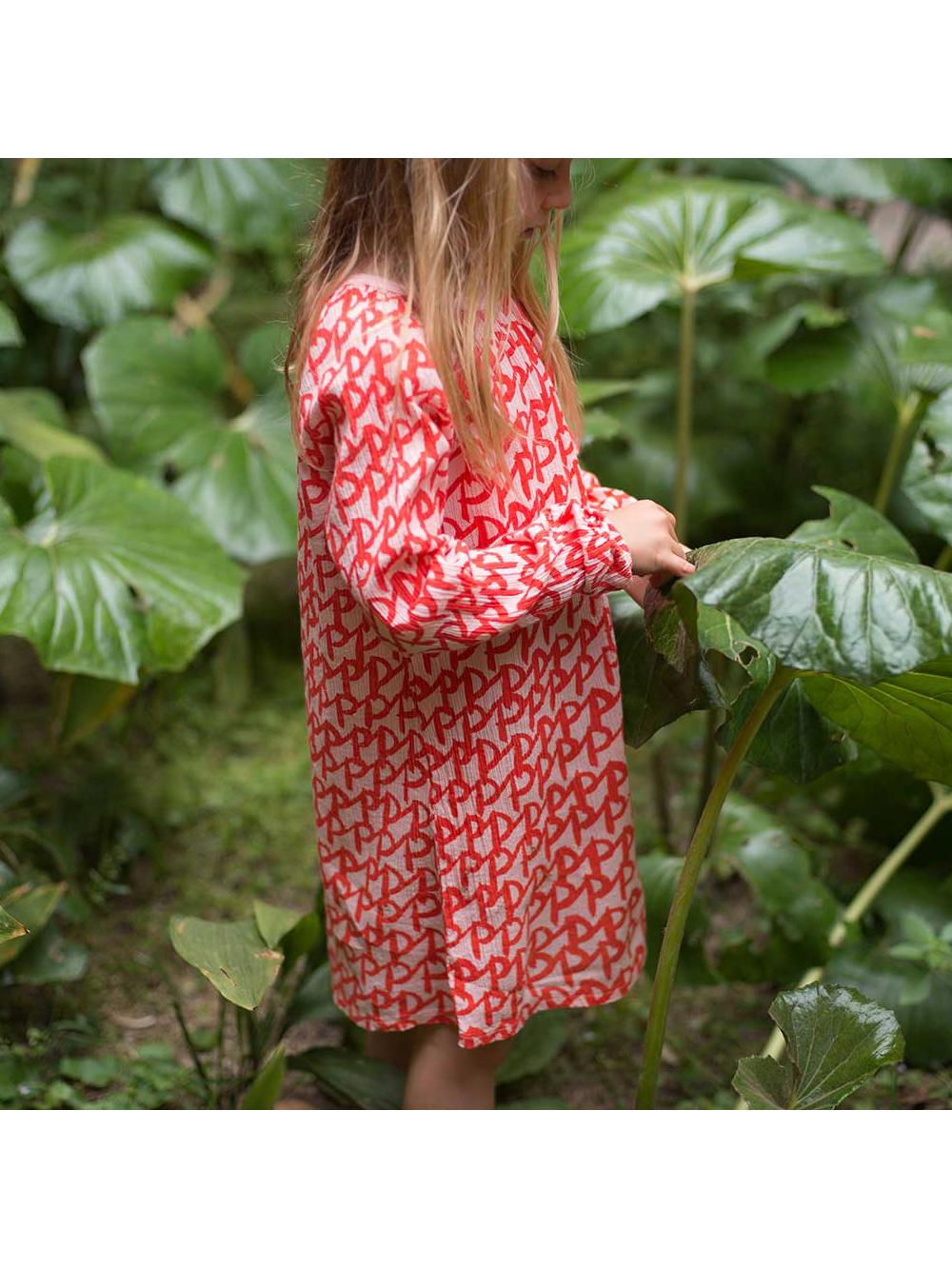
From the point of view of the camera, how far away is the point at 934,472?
1.29m

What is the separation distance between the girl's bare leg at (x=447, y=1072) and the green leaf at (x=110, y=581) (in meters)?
0.51

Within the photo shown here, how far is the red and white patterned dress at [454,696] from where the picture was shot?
2.99ft

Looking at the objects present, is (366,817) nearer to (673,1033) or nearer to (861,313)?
(673,1033)

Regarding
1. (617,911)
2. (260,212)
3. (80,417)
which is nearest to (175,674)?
(80,417)

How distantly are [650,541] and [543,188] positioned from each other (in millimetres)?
284

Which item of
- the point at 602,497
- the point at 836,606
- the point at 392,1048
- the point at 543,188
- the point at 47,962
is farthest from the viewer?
the point at 47,962

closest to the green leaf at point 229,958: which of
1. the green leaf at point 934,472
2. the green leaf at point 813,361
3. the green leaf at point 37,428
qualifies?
the green leaf at point 934,472

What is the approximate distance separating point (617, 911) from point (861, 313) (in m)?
1.30

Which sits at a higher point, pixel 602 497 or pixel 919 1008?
pixel 602 497

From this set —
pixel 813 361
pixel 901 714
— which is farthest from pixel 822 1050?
pixel 813 361

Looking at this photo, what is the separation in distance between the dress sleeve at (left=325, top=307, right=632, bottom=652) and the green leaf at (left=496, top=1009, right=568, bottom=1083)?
633 millimetres

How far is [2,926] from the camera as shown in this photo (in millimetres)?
1085

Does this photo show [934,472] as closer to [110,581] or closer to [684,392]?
[684,392]

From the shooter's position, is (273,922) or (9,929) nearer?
(9,929)
